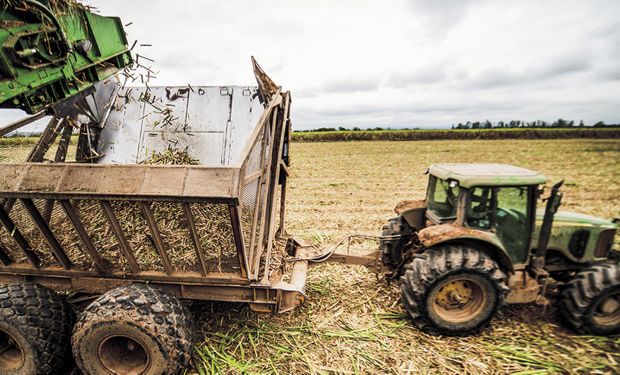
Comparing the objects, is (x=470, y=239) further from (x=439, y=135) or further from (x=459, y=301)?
(x=439, y=135)

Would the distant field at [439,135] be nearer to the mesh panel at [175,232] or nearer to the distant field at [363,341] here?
the distant field at [363,341]

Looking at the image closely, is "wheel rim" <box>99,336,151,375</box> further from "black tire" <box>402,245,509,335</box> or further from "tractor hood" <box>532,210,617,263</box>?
"tractor hood" <box>532,210,617,263</box>

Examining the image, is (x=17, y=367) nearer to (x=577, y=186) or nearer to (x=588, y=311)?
(x=588, y=311)

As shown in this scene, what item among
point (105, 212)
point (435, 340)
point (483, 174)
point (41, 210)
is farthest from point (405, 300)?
point (41, 210)

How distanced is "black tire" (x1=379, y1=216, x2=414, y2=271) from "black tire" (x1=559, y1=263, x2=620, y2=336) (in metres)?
1.77

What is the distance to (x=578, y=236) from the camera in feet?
12.6

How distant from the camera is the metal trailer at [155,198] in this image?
2.45 metres

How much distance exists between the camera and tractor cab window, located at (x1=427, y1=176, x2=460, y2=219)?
393 cm

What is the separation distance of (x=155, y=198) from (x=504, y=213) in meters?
3.56

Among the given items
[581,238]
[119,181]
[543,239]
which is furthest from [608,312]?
[119,181]

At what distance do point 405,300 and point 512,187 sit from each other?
5.45 feet

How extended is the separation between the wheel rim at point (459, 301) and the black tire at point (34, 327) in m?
3.58

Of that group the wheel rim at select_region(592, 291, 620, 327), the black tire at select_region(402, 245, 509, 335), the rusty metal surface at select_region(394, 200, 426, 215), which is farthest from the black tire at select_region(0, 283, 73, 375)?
the wheel rim at select_region(592, 291, 620, 327)

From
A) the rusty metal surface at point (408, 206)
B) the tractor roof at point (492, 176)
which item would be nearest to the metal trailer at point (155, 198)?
the rusty metal surface at point (408, 206)
